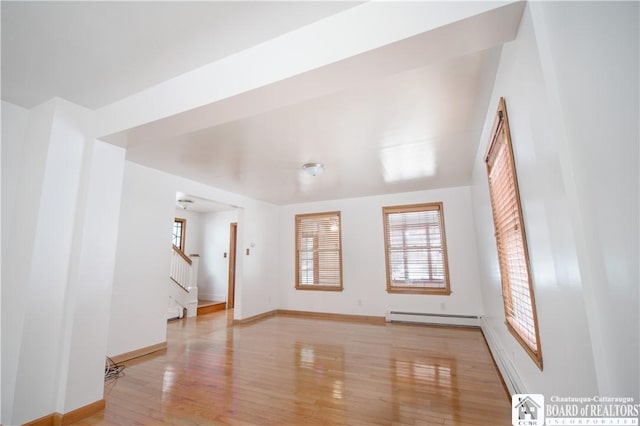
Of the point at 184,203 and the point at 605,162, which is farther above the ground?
the point at 184,203

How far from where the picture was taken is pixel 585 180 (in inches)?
35.5

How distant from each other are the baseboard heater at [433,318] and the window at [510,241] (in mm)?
2475

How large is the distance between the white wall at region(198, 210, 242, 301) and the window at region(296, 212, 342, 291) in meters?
2.24

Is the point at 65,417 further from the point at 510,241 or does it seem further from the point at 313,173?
the point at 510,241

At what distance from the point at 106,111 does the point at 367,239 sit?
184 inches

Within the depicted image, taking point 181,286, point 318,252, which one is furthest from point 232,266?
point 318,252

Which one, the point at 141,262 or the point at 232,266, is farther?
the point at 232,266

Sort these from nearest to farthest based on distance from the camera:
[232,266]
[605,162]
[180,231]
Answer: [605,162] < [232,266] < [180,231]

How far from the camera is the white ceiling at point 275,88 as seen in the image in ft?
4.91

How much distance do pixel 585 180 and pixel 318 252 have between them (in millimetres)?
5570

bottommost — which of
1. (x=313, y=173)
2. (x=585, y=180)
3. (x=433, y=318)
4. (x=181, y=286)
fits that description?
(x=433, y=318)

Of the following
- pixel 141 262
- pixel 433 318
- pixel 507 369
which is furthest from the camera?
pixel 433 318

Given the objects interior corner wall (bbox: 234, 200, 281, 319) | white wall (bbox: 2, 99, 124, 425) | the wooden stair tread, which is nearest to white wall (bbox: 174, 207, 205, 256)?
the wooden stair tread

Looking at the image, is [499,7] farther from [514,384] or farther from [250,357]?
[250,357]
